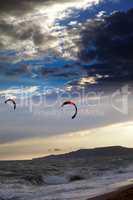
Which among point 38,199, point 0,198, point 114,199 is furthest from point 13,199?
point 114,199

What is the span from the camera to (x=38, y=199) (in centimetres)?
2661

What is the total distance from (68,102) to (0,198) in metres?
9.06

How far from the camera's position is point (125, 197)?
16484 millimetres

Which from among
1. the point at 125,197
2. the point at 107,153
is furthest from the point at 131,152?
the point at 125,197

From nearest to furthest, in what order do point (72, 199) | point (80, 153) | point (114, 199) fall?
1. point (114, 199)
2. point (72, 199)
3. point (80, 153)

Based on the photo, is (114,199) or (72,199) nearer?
(114,199)

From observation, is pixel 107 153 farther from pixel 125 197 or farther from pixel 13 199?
pixel 125 197

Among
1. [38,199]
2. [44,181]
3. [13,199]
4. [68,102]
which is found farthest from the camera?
[44,181]

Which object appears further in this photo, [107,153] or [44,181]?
[107,153]

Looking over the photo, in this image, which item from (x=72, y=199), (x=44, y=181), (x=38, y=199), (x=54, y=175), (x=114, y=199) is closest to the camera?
(x=114, y=199)

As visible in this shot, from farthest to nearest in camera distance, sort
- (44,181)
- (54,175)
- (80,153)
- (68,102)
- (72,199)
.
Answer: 1. (80,153)
2. (54,175)
3. (44,181)
4. (68,102)
5. (72,199)

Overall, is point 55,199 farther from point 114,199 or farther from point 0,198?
point 114,199

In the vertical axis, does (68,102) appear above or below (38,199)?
above

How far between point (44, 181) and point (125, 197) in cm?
3930
